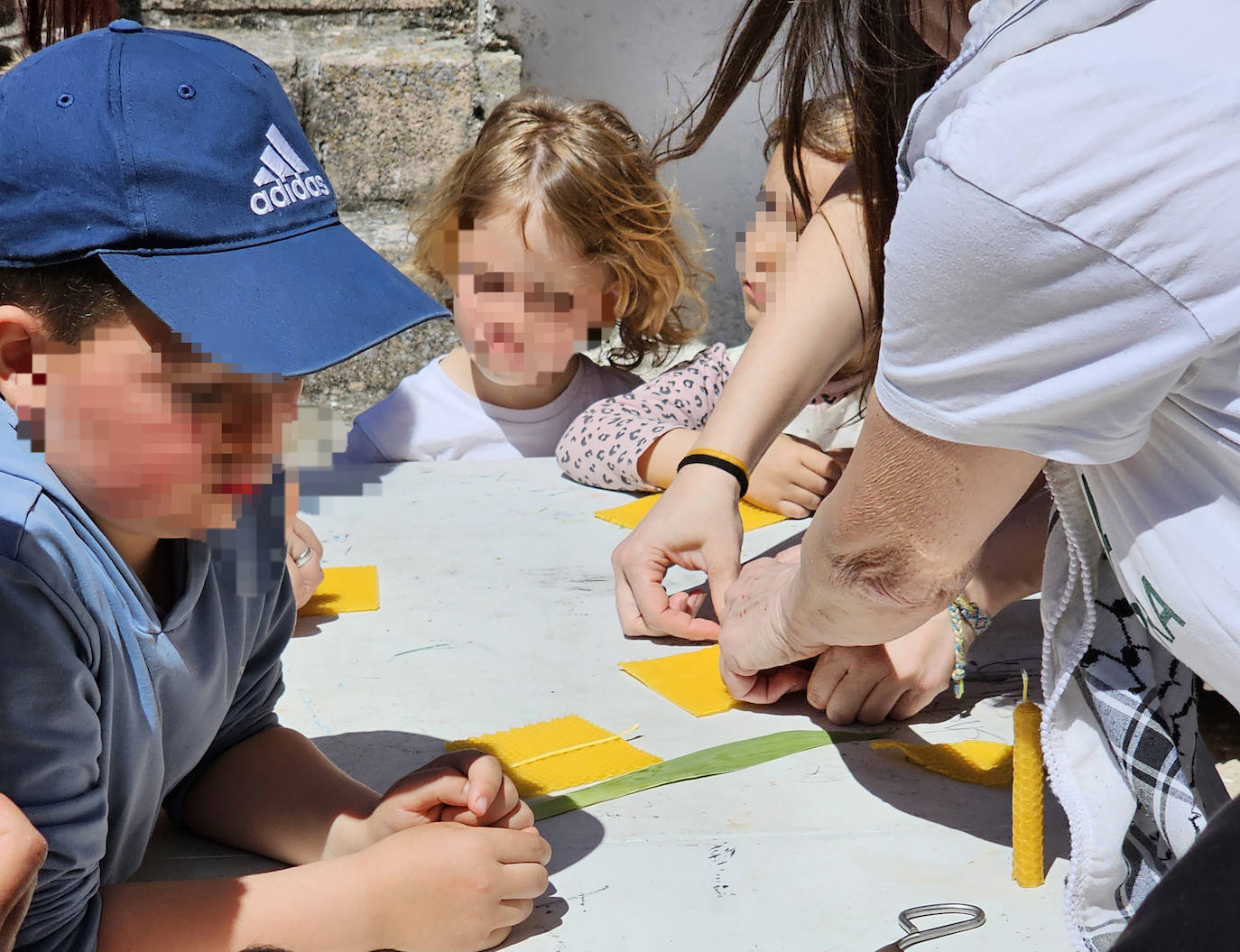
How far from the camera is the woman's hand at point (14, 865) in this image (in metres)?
0.46

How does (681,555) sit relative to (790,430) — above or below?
above

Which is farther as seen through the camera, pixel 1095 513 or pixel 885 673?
pixel 885 673

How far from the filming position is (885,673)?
101cm

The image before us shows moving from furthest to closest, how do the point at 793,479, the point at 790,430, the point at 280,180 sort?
1. the point at 790,430
2. the point at 793,479
3. the point at 280,180

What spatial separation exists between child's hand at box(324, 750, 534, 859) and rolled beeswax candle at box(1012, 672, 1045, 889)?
0.33 m

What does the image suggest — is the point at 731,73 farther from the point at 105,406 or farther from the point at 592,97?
the point at 592,97

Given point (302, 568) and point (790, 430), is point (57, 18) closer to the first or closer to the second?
point (302, 568)

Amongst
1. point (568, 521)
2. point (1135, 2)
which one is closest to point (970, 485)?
point (1135, 2)

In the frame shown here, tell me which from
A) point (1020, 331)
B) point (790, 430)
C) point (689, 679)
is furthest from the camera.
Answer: point (790, 430)

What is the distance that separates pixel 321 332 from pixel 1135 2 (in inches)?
→ 16.5

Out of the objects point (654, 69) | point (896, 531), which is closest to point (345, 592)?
point (896, 531)

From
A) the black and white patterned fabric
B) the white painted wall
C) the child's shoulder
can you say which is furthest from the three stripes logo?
the white painted wall

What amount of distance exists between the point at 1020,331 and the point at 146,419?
1.48 ft

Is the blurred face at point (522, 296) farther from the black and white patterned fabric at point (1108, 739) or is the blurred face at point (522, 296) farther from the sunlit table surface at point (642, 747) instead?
the black and white patterned fabric at point (1108, 739)
